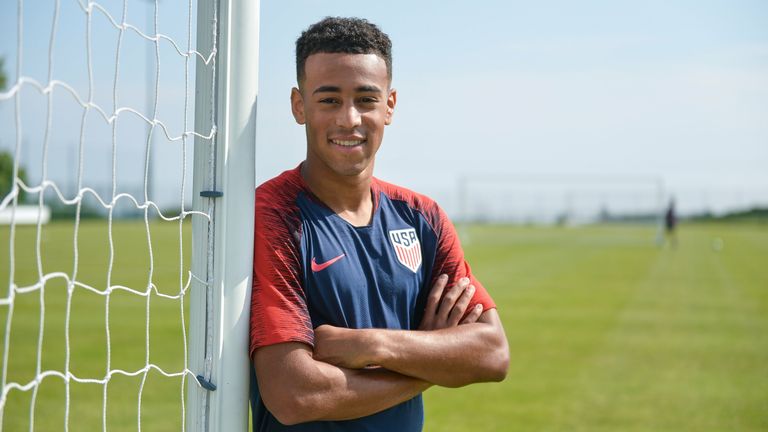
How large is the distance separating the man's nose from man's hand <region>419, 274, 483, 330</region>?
0.60m

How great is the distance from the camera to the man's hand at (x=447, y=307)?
7.73ft

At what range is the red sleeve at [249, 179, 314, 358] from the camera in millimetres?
2047

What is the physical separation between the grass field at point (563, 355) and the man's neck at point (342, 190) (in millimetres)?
4172

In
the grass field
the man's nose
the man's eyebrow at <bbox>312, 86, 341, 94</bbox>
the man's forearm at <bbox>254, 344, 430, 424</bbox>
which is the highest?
the man's eyebrow at <bbox>312, 86, 341, 94</bbox>

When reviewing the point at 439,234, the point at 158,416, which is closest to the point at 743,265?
the point at 158,416

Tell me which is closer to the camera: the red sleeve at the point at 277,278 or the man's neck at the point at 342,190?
the red sleeve at the point at 277,278

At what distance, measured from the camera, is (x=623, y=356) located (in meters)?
8.90

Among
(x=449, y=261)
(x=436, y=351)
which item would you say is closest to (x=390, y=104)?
(x=449, y=261)

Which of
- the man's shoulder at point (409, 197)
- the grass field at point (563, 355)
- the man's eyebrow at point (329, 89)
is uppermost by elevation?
the man's eyebrow at point (329, 89)

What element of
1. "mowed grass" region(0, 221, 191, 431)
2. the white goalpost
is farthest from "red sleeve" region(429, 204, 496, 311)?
"mowed grass" region(0, 221, 191, 431)

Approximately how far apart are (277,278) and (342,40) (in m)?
0.71

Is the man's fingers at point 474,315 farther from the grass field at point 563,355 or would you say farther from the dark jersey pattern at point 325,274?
the grass field at point 563,355

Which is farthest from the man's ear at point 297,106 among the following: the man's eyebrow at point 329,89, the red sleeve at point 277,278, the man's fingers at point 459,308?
the man's fingers at point 459,308

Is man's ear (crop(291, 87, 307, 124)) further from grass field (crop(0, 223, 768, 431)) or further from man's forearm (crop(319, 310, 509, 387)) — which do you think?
grass field (crop(0, 223, 768, 431))
